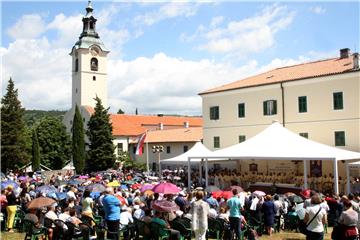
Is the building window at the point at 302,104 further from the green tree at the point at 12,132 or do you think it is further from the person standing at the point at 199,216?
the green tree at the point at 12,132

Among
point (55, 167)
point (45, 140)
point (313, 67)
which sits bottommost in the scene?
point (55, 167)

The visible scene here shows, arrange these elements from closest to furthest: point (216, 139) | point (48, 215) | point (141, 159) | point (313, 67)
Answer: point (48, 215)
point (313, 67)
point (216, 139)
point (141, 159)

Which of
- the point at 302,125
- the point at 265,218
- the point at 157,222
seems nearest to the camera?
the point at 157,222

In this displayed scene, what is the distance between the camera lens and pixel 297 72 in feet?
100

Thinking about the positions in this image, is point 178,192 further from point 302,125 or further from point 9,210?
point 302,125

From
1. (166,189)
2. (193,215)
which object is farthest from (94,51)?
(193,215)

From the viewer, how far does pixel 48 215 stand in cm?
1111

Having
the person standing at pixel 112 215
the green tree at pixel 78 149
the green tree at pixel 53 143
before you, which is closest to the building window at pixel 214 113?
the green tree at pixel 78 149

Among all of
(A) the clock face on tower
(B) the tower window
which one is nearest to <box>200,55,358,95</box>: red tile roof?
(B) the tower window

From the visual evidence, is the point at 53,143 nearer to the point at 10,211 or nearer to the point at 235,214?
the point at 10,211

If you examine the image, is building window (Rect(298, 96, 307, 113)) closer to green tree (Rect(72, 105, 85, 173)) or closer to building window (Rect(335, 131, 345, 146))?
building window (Rect(335, 131, 345, 146))

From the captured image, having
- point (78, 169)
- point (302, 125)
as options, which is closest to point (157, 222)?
point (302, 125)

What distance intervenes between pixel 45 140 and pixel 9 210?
137 feet

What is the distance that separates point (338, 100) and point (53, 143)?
3852 cm
